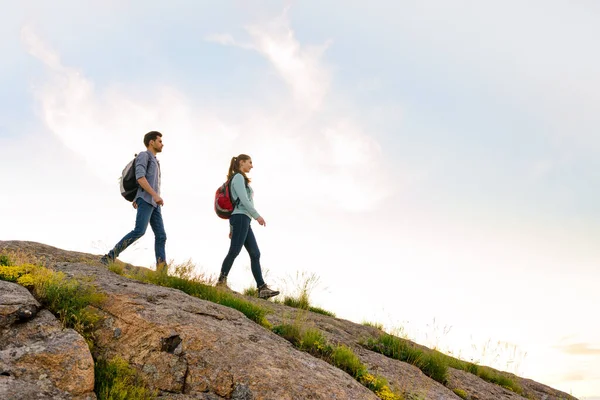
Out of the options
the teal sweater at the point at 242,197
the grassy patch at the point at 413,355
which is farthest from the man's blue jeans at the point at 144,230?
the grassy patch at the point at 413,355

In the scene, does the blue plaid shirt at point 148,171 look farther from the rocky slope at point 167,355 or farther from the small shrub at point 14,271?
the small shrub at point 14,271

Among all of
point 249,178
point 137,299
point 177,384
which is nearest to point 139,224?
point 249,178

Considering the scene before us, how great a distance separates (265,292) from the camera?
10469 millimetres

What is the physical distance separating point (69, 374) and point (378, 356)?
456 cm

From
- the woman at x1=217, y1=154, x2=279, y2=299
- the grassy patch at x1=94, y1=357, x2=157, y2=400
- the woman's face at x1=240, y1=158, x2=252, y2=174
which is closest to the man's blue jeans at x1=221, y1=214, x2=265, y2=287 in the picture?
the woman at x1=217, y1=154, x2=279, y2=299

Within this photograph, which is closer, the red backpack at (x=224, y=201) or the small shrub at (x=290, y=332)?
the small shrub at (x=290, y=332)

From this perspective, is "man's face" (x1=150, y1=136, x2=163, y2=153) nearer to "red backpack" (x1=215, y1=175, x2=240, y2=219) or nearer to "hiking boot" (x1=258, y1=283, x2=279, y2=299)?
"red backpack" (x1=215, y1=175, x2=240, y2=219)

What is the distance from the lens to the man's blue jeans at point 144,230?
9195mm

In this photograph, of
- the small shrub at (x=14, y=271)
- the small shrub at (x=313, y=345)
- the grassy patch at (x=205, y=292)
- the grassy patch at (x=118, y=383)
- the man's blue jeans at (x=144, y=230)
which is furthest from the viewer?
the man's blue jeans at (x=144, y=230)

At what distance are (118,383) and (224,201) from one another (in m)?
5.87

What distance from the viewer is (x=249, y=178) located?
10.4 metres

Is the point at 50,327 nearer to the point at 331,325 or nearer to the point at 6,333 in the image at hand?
the point at 6,333

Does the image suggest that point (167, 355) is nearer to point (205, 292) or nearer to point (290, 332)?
point (290, 332)

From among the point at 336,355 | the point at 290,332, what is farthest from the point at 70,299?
the point at 336,355
